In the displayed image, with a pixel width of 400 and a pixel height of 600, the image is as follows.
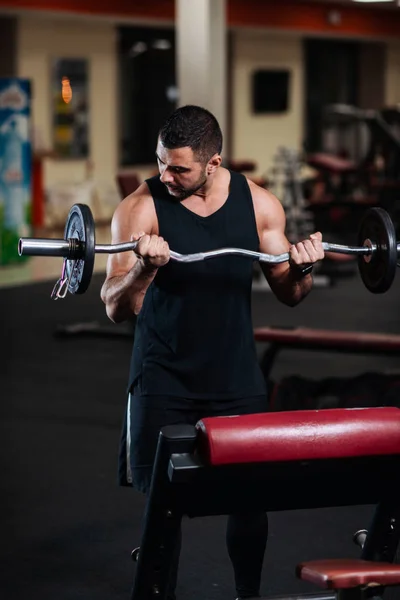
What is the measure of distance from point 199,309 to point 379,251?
0.37 m

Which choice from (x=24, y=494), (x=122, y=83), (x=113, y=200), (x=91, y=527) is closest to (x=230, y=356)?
(x=91, y=527)

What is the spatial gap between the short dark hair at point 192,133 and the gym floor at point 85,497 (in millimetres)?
656

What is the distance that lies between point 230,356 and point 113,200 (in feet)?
32.7

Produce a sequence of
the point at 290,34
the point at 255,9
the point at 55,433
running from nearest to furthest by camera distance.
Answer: the point at 55,433 → the point at 255,9 → the point at 290,34

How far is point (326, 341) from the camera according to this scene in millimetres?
4195

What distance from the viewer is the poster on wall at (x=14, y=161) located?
28.5 feet

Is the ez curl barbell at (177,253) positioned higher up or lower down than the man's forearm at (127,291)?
higher up

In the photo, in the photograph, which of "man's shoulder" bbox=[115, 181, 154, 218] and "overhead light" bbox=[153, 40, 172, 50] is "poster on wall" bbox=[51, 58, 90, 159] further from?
"man's shoulder" bbox=[115, 181, 154, 218]

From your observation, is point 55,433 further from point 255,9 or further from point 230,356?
point 255,9

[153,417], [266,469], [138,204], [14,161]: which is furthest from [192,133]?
[14,161]

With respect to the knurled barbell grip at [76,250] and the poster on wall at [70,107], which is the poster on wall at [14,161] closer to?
the poster on wall at [70,107]

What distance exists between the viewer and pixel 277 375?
206 inches

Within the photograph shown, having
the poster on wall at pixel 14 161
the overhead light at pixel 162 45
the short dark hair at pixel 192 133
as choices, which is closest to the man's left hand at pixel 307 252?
the short dark hair at pixel 192 133

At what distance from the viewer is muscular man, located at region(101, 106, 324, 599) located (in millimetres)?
2096
